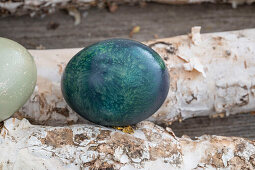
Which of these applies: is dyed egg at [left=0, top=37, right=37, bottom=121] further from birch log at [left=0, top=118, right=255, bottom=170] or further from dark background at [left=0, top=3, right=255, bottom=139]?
dark background at [left=0, top=3, right=255, bottom=139]

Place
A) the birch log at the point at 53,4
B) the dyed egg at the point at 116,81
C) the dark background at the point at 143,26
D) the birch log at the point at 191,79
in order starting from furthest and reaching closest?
the dark background at the point at 143,26, the birch log at the point at 53,4, the birch log at the point at 191,79, the dyed egg at the point at 116,81

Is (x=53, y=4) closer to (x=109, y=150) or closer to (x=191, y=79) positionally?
(x=191, y=79)

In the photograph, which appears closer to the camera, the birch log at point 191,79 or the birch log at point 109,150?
the birch log at point 109,150

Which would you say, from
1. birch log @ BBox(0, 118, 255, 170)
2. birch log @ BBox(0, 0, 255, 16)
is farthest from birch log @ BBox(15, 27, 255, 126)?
birch log @ BBox(0, 0, 255, 16)

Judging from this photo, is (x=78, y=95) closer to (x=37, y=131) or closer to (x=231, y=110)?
(x=37, y=131)

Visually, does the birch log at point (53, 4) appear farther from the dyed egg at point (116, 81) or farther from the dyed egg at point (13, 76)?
the dyed egg at point (116, 81)

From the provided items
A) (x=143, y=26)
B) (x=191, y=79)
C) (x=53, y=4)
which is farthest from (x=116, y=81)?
(x=143, y=26)

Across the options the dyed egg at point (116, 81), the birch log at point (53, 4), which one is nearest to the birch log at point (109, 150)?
the dyed egg at point (116, 81)
